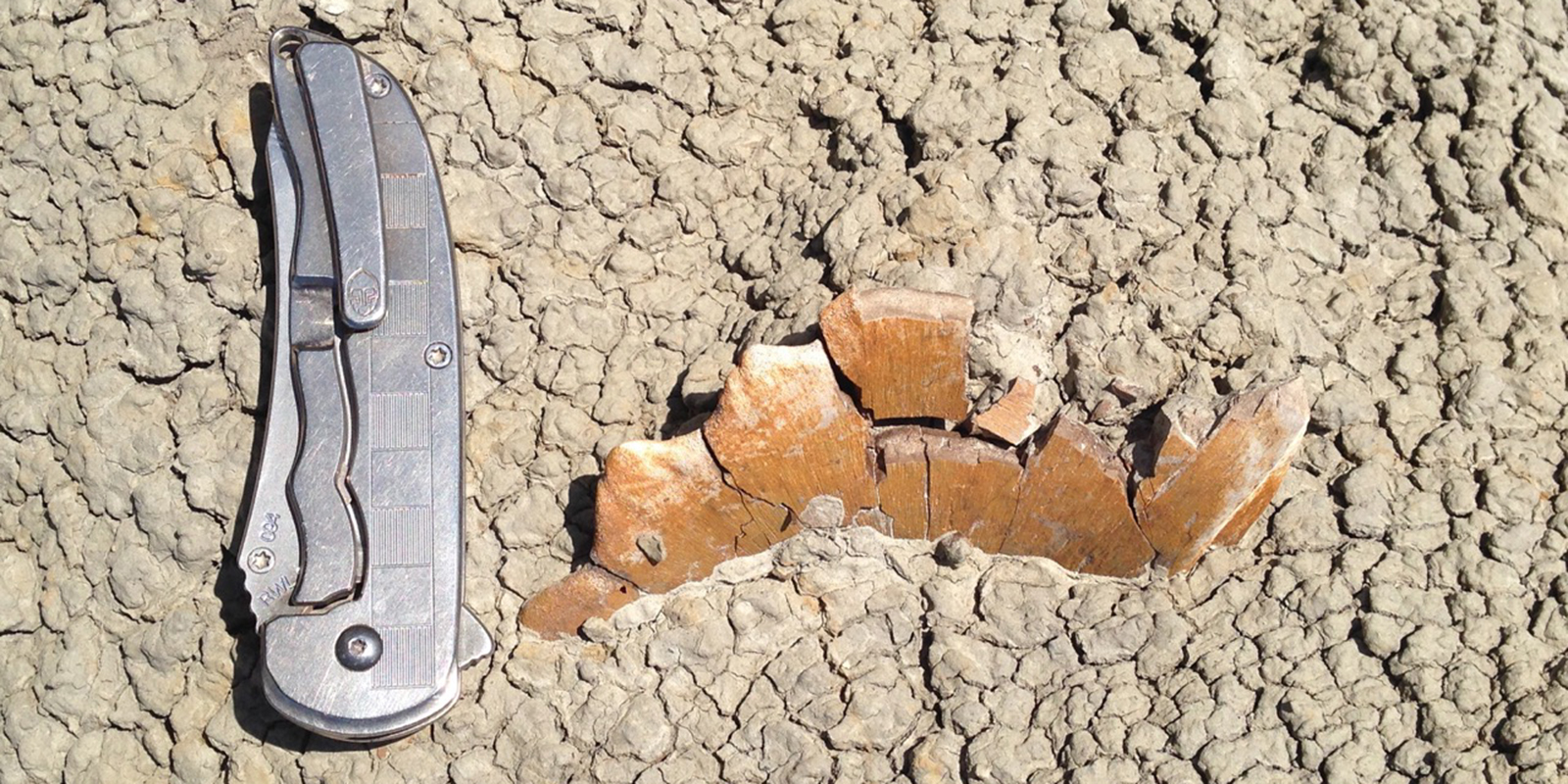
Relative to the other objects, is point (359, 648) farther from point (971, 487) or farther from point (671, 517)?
point (971, 487)

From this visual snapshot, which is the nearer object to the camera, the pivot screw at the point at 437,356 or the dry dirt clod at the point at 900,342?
the dry dirt clod at the point at 900,342

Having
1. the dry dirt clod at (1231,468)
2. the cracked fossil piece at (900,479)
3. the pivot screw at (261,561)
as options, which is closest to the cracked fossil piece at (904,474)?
the cracked fossil piece at (900,479)

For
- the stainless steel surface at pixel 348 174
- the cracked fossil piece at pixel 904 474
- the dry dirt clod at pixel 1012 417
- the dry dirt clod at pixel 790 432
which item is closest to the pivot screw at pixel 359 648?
the stainless steel surface at pixel 348 174

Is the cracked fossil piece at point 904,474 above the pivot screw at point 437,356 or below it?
below

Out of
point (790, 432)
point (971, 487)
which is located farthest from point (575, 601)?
point (971, 487)

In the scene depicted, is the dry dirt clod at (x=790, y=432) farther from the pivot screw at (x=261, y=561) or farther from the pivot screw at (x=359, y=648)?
the pivot screw at (x=261, y=561)

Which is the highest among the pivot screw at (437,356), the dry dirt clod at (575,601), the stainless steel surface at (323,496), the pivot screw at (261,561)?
the pivot screw at (437,356)

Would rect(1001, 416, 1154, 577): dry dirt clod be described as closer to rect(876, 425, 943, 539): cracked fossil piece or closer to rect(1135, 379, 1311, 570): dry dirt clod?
rect(1135, 379, 1311, 570): dry dirt clod

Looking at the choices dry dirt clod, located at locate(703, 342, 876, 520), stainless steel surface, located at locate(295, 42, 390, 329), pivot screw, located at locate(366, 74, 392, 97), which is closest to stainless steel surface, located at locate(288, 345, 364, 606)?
stainless steel surface, located at locate(295, 42, 390, 329)
